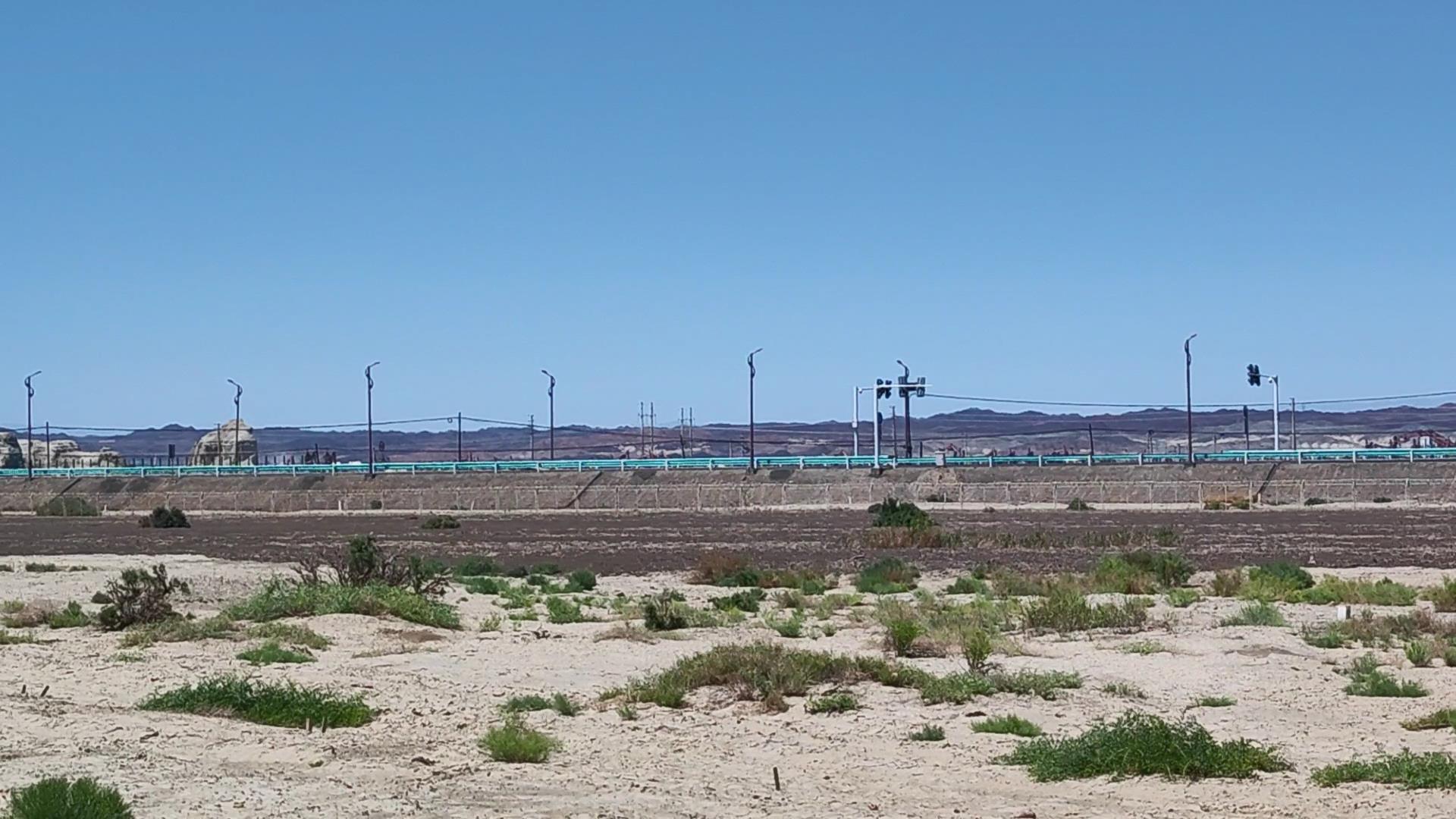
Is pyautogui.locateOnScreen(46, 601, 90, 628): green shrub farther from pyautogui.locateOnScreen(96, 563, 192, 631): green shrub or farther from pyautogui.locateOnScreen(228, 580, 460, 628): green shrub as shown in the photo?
pyautogui.locateOnScreen(228, 580, 460, 628): green shrub

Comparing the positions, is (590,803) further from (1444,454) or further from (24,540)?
(1444,454)

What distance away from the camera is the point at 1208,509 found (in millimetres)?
74625

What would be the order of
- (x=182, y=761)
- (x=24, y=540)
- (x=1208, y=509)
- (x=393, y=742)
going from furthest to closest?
(x=1208, y=509)
(x=24, y=540)
(x=393, y=742)
(x=182, y=761)

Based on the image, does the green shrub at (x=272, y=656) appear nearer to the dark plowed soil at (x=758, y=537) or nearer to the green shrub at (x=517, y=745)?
the green shrub at (x=517, y=745)

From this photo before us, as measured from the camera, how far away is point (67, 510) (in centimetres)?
9256

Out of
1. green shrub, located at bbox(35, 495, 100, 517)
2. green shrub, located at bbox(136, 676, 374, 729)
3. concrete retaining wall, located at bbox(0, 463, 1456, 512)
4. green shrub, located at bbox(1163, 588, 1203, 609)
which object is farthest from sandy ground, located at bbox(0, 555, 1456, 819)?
green shrub, located at bbox(35, 495, 100, 517)

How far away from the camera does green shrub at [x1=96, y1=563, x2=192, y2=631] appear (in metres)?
23.2

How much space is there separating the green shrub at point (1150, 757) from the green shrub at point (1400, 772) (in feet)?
1.55

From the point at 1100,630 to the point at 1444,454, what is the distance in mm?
79282

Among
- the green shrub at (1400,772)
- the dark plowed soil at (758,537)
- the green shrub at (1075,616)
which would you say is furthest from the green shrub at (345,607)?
the green shrub at (1400,772)

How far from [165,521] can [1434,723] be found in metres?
64.3

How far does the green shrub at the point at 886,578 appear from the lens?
30.3m

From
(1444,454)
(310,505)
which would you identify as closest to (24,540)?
(310,505)

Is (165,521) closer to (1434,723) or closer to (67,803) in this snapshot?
(67,803)
